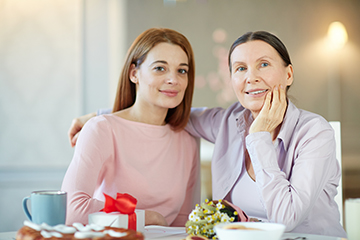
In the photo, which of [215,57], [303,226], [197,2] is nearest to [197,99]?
[215,57]

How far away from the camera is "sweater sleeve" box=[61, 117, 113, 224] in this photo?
4.23 ft

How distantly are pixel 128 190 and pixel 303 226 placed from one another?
665mm

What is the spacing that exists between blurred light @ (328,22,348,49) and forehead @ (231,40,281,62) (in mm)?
2595

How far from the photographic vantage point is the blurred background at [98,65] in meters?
3.29

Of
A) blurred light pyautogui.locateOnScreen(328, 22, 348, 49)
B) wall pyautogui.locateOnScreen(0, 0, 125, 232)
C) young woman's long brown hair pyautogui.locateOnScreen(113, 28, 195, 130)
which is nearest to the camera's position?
young woman's long brown hair pyautogui.locateOnScreen(113, 28, 195, 130)

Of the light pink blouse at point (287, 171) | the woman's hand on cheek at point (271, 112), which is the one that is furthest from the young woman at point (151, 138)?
the woman's hand on cheek at point (271, 112)

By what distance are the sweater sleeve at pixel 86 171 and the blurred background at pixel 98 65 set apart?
1.66 meters

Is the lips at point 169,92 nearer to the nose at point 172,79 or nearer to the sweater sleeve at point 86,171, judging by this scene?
the nose at point 172,79

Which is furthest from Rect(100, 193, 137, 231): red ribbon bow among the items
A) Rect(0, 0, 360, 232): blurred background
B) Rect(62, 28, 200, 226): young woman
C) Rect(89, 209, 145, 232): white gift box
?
Rect(0, 0, 360, 232): blurred background

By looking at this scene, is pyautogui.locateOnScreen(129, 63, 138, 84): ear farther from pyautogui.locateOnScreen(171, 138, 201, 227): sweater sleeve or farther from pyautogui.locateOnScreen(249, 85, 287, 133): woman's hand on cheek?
pyautogui.locateOnScreen(249, 85, 287, 133): woman's hand on cheek

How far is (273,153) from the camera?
1.22 metres

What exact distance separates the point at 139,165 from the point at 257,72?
59 cm

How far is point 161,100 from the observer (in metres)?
1.61

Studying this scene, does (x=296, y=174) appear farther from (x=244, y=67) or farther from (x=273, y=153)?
(x=244, y=67)
